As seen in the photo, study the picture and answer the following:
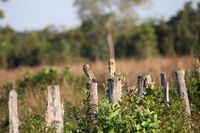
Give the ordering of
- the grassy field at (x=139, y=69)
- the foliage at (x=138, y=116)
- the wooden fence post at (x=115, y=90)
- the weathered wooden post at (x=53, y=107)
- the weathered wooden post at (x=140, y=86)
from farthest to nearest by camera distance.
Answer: the grassy field at (x=139, y=69)
the weathered wooden post at (x=140, y=86)
the wooden fence post at (x=115, y=90)
the weathered wooden post at (x=53, y=107)
the foliage at (x=138, y=116)

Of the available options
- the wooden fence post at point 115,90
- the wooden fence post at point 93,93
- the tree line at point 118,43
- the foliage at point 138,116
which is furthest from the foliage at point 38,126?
the tree line at point 118,43

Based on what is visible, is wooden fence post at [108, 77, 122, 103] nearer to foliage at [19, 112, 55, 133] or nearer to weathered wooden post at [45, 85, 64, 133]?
weathered wooden post at [45, 85, 64, 133]

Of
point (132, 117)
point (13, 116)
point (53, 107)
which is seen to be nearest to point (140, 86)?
point (132, 117)

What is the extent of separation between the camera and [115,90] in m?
7.18

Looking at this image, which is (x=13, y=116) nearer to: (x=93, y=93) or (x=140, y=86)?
(x=93, y=93)

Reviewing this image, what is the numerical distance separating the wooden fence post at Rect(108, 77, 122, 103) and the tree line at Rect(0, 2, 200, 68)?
3601 cm

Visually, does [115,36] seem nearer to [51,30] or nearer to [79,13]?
[79,13]

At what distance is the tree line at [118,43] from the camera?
46781 mm

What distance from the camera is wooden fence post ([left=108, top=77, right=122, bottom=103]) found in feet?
23.5

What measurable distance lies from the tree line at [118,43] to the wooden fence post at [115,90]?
118ft

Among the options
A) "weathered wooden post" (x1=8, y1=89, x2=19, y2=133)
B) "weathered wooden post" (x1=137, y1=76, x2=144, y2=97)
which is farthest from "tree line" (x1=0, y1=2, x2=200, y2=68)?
"weathered wooden post" (x1=8, y1=89, x2=19, y2=133)

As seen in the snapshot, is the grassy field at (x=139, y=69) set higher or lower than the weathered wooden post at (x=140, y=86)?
higher

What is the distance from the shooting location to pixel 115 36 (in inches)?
2191

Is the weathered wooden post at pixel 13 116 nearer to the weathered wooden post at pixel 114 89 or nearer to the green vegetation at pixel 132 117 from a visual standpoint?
the green vegetation at pixel 132 117
